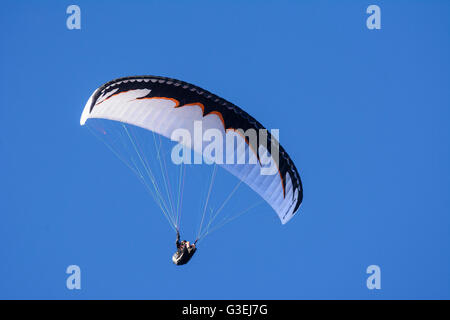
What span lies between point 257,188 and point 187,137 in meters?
2.26

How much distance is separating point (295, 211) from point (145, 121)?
4.53 meters

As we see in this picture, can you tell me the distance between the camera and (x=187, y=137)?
52.0 feet

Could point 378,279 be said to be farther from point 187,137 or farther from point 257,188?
point 187,137
